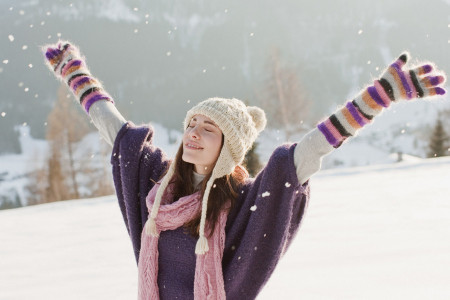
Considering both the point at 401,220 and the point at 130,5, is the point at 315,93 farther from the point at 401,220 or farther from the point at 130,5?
the point at 401,220

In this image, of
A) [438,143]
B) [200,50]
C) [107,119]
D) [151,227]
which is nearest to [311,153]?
[151,227]

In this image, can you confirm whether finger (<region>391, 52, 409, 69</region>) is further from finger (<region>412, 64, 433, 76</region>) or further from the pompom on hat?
the pompom on hat

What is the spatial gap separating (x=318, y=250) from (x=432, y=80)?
1.98m

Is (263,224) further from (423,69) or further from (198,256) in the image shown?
(423,69)

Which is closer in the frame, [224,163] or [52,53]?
[224,163]

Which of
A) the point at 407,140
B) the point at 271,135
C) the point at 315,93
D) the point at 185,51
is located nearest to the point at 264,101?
the point at 271,135

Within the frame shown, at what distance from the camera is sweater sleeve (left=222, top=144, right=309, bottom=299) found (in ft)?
4.33

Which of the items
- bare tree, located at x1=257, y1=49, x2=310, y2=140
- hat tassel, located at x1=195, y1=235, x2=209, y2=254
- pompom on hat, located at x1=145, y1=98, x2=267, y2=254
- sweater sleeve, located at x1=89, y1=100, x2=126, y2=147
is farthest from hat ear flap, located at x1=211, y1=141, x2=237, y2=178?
bare tree, located at x1=257, y1=49, x2=310, y2=140

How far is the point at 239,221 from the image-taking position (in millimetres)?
1410

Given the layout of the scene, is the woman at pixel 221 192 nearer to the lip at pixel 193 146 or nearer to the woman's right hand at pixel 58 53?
the lip at pixel 193 146

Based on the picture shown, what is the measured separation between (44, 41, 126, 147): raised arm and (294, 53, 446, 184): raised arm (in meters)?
0.81

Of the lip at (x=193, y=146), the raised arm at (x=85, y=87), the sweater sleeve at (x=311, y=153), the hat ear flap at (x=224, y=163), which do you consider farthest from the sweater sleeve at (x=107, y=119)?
the sweater sleeve at (x=311, y=153)

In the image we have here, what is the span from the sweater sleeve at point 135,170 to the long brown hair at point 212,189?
109 mm

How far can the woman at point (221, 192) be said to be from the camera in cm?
125
